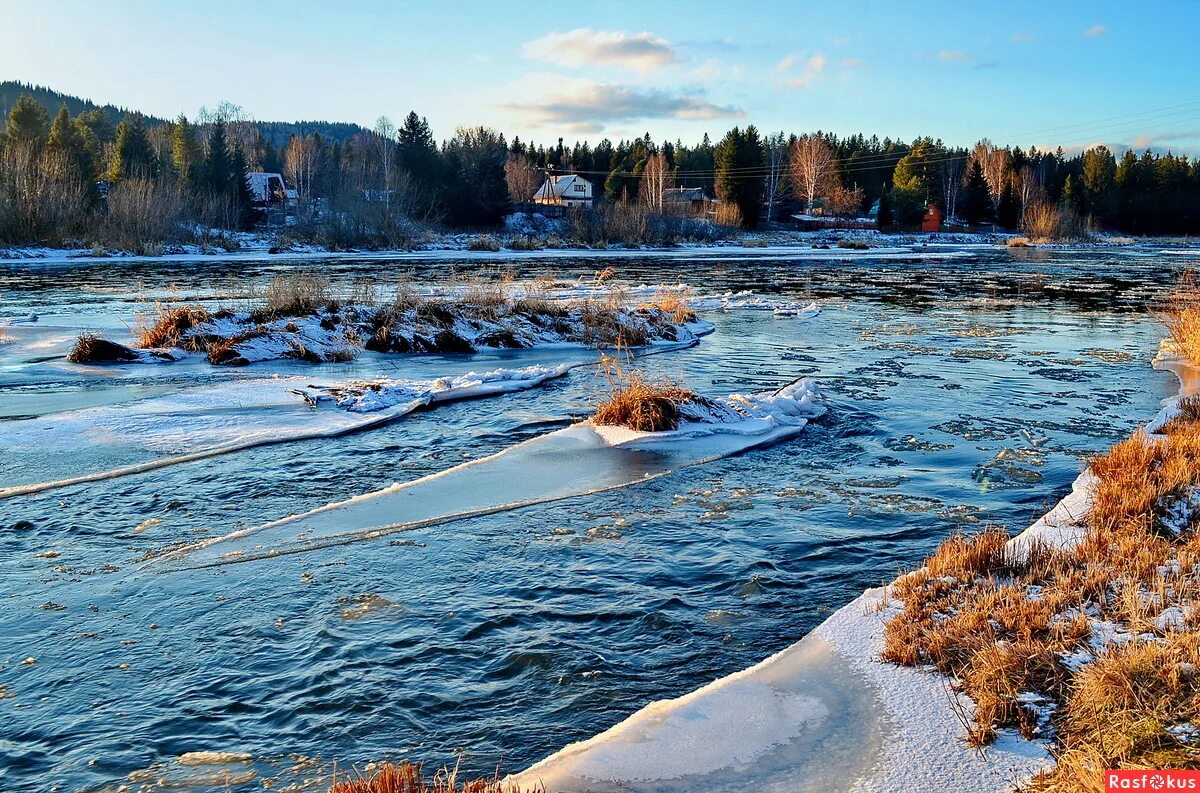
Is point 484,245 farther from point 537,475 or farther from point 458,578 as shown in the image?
point 458,578

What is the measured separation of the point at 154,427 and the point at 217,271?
92.3ft

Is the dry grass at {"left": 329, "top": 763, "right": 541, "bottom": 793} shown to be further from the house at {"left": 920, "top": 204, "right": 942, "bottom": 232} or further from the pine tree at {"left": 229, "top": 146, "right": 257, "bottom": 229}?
the house at {"left": 920, "top": 204, "right": 942, "bottom": 232}

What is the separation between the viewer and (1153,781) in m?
3.34

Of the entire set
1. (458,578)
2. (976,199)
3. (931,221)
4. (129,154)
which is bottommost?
(458,578)

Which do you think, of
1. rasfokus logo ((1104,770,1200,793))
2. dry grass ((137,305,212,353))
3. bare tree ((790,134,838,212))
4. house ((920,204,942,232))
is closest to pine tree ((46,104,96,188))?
dry grass ((137,305,212,353))

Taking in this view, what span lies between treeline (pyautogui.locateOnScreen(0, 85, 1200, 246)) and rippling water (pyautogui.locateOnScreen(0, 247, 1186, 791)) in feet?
135

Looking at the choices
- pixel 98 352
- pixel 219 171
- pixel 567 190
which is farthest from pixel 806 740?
pixel 567 190

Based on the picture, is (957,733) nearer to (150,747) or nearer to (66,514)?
(150,747)

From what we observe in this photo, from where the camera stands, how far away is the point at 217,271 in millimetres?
36531

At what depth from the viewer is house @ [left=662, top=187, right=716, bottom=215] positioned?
75.3 metres

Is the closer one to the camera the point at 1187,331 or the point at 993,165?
the point at 1187,331

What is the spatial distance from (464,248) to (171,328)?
38.4m

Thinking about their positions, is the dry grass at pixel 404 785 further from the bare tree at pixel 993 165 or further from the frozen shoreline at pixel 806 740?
the bare tree at pixel 993 165

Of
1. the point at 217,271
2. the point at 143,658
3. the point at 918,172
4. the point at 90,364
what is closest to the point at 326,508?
the point at 143,658
